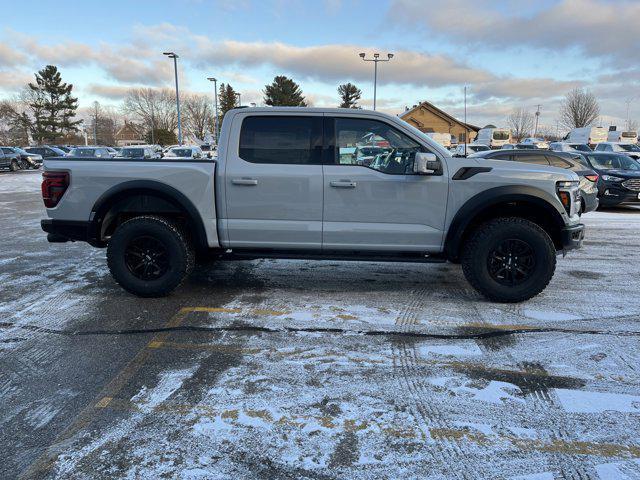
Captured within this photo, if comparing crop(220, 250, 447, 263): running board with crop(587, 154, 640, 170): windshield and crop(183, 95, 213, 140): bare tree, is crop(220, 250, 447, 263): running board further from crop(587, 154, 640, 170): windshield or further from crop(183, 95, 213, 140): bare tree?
crop(183, 95, 213, 140): bare tree

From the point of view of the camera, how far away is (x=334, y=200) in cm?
478

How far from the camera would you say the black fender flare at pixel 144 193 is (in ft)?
16.0

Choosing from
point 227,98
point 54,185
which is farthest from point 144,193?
point 227,98

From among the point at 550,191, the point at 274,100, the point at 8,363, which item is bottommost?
the point at 8,363

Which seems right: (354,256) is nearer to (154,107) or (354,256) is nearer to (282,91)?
(282,91)

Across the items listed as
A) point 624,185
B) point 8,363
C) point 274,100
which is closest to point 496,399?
point 8,363

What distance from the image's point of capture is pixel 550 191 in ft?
15.6

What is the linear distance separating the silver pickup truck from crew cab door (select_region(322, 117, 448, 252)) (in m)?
0.01

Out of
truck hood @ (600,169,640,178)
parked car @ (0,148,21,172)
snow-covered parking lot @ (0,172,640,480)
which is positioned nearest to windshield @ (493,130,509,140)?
truck hood @ (600,169,640,178)

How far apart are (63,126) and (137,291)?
3123 inches

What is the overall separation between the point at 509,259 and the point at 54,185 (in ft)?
16.0

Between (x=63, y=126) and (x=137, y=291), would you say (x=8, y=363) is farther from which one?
(x=63, y=126)

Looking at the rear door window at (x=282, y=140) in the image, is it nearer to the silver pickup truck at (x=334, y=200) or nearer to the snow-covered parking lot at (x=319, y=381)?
the silver pickup truck at (x=334, y=200)

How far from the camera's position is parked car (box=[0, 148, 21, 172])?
29.7 m
